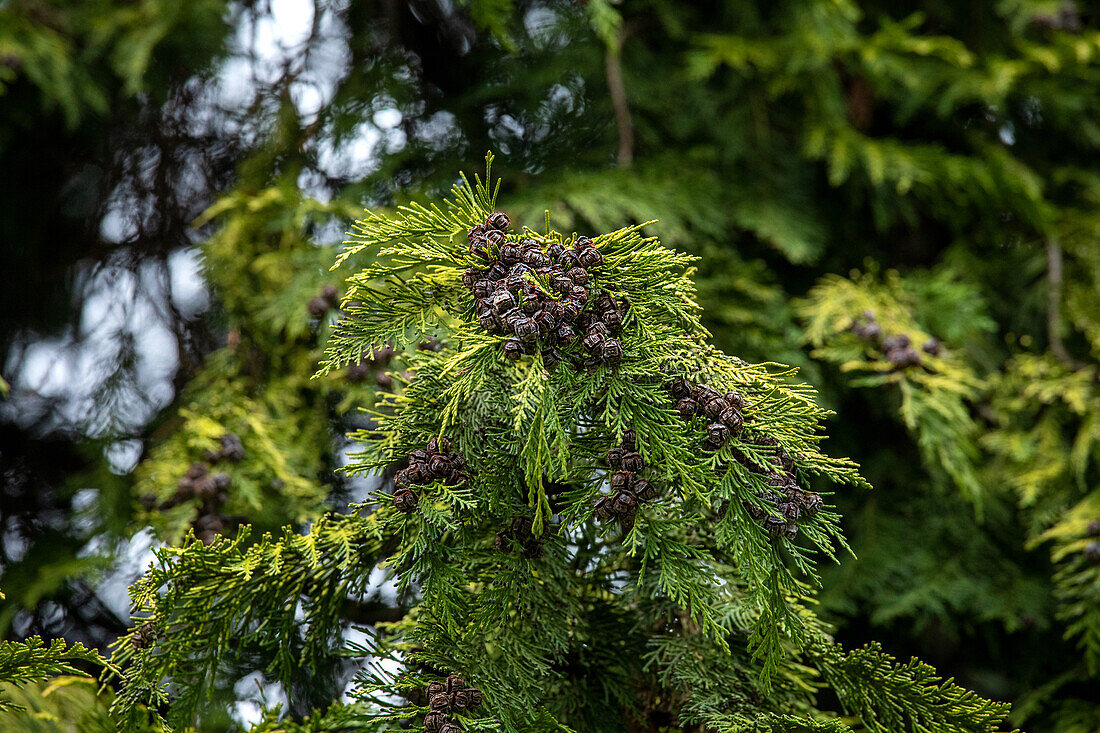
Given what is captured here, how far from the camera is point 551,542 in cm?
72

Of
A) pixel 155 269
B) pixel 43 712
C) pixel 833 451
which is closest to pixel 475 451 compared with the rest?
pixel 43 712

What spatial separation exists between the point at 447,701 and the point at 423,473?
0.20m

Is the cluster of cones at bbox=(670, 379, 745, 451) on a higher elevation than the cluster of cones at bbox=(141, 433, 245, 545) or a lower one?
higher

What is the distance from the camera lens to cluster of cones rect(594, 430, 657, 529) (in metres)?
0.63

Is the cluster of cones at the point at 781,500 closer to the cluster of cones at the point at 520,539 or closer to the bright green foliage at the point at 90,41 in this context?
the cluster of cones at the point at 520,539

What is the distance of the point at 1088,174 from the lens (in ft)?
5.83

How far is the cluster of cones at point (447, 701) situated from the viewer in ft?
2.07

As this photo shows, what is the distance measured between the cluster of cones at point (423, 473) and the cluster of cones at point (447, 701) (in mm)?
160

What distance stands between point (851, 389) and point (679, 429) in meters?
1.15

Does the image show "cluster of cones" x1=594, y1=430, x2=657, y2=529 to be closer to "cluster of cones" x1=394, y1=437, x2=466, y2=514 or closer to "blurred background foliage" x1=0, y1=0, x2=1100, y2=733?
"cluster of cones" x1=394, y1=437, x2=466, y2=514

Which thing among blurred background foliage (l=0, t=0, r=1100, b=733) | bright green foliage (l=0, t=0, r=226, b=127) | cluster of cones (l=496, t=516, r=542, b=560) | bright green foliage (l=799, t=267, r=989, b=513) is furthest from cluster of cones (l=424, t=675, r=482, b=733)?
bright green foliage (l=0, t=0, r=226, b=127)

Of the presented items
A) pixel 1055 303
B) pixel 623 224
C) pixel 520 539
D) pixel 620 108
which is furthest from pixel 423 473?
pixel 1055 303

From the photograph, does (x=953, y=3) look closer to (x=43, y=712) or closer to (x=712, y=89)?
(x=712, y=89)

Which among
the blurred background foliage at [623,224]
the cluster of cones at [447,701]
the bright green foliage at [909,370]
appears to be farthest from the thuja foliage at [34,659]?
the bright green foliage at [909,370]
